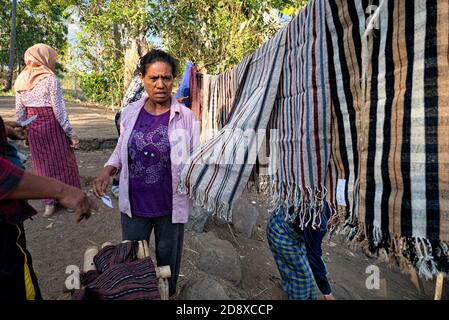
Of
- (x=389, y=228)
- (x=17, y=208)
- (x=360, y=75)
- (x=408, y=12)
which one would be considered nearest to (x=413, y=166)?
(x=389, y=228)

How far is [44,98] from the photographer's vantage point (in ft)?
10.5

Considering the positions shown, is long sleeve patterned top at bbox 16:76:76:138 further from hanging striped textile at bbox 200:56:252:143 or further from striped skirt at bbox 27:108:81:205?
hanging striped textile at bbox 200:56:252:143

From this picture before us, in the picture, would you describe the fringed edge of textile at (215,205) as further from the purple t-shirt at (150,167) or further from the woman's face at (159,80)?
the woman's face at (159,80)

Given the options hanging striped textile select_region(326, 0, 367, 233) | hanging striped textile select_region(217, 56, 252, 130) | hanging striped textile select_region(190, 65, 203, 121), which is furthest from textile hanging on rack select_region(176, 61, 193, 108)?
hanging striped textile select_region(326, 0, 367, 233)

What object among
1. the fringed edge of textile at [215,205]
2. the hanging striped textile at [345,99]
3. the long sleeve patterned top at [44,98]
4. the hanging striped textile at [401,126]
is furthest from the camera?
the long sleeve patterned top at [44,98]

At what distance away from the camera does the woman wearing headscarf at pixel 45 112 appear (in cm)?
319

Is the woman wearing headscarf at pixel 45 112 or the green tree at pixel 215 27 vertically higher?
the green tree at pixel 215 27

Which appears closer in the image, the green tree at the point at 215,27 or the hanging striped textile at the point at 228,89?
the hanging striped textile at the point at 228,89

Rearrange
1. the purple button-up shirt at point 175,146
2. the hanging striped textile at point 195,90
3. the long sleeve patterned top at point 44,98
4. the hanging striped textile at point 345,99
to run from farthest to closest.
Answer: the long sleeve patterned top at point 44,98, the hanging striped textile at point 195,90, the purple button-up shirt at point 175,146, the hanging striped textile at point 345,99

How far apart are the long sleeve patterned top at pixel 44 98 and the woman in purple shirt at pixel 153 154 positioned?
162cm

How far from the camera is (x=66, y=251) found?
3.05 meters

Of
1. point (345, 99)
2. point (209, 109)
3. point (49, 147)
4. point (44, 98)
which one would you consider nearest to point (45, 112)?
point (44, 98)

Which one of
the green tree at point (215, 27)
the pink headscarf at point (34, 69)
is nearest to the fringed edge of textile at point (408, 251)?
the pink headscarf at point (34, 69)

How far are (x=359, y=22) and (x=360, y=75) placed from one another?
0.18 metres
